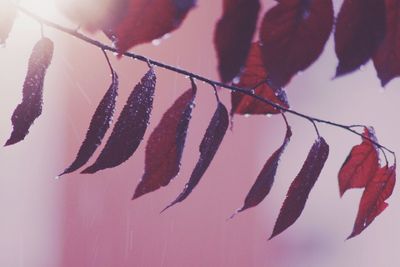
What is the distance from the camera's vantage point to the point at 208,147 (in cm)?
49

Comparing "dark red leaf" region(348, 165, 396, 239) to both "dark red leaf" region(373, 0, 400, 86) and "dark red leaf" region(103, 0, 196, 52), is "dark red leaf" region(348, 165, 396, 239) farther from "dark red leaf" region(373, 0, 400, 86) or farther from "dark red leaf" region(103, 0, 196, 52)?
"dark red leaf" region(103, 0, 196, 52)

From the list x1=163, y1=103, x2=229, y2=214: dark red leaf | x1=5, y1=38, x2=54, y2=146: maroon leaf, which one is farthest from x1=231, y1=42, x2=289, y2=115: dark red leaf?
x1=5, y1=38, x2=54, y2=146: maroon leaf

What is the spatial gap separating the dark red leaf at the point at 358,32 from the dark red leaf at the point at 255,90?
20 centimetres

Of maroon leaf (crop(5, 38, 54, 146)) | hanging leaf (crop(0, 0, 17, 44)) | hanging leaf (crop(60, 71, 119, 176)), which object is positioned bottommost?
hanging leaf (crop(60, 71, 119, 176))

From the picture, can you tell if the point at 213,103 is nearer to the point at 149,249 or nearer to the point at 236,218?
the point at 236,218

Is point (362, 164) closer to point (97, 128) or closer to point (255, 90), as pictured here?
point (255, 90)

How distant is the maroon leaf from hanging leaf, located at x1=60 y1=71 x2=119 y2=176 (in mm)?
47

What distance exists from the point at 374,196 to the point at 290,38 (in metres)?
0.33

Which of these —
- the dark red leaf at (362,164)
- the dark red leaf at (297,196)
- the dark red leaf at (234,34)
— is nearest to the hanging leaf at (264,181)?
the dark red leaf at (297,196)

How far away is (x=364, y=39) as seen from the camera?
34 cm

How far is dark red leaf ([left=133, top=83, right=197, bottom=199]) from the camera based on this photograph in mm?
490

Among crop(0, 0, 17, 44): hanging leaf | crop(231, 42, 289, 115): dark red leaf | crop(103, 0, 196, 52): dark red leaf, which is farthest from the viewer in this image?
crop(231, 42, 289, 115): dark red leaf

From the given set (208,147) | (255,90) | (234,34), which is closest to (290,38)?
(234,34)

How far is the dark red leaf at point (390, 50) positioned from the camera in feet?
1.23
